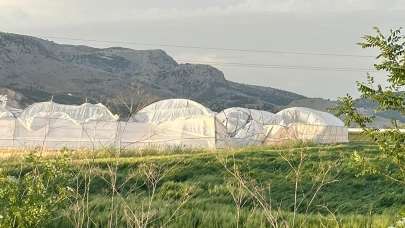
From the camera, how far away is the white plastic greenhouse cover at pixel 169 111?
45728mm

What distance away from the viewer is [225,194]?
55.2ft

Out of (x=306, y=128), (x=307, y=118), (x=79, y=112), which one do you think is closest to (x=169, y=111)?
(x=79, y=112)

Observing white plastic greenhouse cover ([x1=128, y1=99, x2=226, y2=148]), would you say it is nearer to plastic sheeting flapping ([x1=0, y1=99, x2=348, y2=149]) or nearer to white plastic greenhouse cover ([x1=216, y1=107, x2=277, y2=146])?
plastic sheeting flapping ([x1=0, y1=99, x2=348, y2=149])

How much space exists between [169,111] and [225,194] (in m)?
30.3

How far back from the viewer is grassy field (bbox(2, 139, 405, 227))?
10930mm

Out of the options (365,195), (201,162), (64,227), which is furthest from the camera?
(201,162)

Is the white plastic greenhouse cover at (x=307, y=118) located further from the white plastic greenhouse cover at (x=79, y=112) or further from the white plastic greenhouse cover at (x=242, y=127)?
the white plastic greenhouse cover at (x=79, y=112)

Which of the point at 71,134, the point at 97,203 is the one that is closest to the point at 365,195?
the point at 97,203

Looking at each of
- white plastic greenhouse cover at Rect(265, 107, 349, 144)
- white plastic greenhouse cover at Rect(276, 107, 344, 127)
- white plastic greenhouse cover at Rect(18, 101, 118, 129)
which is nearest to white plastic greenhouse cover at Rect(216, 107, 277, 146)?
white plastic greenhouse cover at Rect(265, 107, 349, 144)

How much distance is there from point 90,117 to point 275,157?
2182 centimetres

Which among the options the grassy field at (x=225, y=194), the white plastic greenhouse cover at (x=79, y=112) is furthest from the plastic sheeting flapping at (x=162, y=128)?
the grassy field at (x=225, y=194)

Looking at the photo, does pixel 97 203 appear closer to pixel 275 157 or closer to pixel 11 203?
pixel 11 203

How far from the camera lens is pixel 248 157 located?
2516cm

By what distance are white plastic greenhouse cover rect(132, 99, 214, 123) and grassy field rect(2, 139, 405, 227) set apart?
19.3 m
